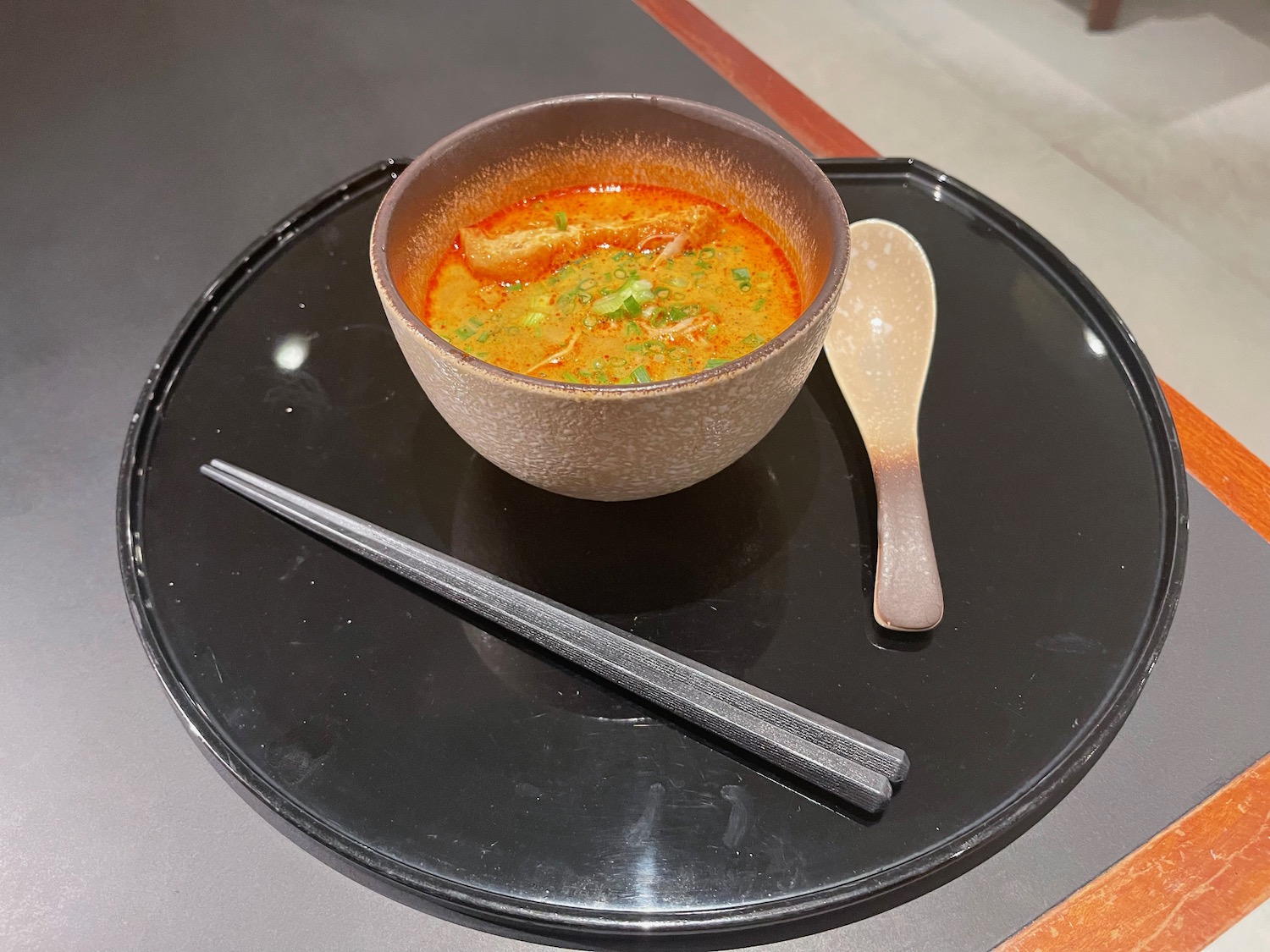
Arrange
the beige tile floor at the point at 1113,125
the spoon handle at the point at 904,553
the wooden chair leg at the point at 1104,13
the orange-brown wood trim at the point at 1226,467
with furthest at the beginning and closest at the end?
the wooden chair leg at the point at 1104,13 → the beige tile floor at the point at 1113,125 → the orange-brown wood trim at the point at 1226,467 → the spoon handle at the point at 904,553

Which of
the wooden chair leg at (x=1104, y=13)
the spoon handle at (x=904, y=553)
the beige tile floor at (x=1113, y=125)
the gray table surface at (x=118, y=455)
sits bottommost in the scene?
the gray table surface at (x=118, y=455)

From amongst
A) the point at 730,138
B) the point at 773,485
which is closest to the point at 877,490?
the point at 773,485

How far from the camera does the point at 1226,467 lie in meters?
0.89

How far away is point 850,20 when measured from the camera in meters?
1.74

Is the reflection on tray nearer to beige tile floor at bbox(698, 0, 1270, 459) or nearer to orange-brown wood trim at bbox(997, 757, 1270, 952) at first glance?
orange-brown wood trim at bbox(997, 757, 1270, 952)

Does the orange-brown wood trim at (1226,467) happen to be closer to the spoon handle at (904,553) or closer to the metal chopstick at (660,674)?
the spoon handle at (904,553)

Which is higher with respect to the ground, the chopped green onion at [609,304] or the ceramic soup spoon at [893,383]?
the chopped green onion at [609,304]

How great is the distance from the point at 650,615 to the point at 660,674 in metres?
0.08

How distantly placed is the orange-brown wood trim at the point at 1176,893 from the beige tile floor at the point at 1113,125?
21.9 inches

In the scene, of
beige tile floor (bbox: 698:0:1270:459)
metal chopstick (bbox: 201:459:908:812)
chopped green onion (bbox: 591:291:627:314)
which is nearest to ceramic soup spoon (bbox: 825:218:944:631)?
metal chopstick (bbox: 201:459:908:812)

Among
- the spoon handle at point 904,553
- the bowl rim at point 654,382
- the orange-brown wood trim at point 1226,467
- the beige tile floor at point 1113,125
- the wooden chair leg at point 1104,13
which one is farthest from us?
the wooden chair leg at point 1104,13

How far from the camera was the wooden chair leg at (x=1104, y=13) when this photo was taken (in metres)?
1.61

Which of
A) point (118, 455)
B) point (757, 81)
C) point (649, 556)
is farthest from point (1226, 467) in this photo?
point (118, 455)

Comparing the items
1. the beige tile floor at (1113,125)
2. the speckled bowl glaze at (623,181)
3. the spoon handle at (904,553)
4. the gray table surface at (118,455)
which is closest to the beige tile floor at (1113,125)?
the beige tile floor at (1113,125)
